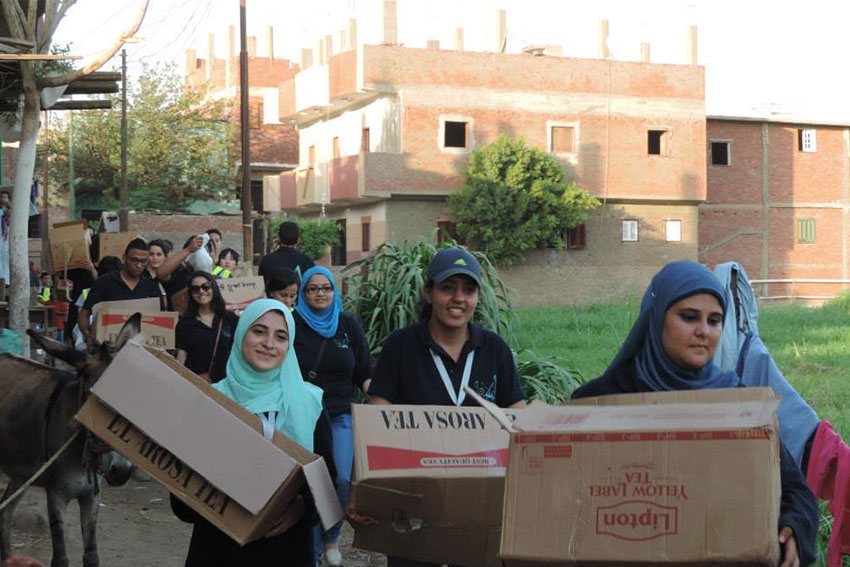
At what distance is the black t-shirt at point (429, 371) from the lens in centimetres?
482

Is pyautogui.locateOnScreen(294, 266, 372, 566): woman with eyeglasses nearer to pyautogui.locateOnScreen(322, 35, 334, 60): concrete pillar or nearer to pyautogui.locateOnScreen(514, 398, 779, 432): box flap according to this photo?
pyautogui.locateOnScreen(514, 398, 779, 432): box flap

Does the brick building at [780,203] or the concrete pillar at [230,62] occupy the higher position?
the concrete pillar at [230,62]

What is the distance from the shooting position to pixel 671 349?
3555 millimetres

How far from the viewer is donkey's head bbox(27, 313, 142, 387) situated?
21.1 ft

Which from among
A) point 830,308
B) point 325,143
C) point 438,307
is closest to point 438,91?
point 325,143

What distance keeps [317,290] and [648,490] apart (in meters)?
4.42

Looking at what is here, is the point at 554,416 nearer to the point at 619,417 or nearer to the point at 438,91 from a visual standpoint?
the point at 619,417

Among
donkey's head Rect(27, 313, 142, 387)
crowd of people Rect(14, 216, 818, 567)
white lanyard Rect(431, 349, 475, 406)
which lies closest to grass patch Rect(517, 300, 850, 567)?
crowd of people Rect(14, 216, 818, 567)

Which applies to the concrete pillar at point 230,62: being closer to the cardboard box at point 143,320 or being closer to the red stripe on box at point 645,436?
the cardboard box at point 143,320

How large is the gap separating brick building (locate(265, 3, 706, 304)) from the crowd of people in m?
33.3

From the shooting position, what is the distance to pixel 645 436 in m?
2.99

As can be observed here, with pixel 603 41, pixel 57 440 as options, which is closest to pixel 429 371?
pixel 57 440

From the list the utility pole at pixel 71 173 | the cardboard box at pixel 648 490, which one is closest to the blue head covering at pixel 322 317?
the cardboard box at pixel 648 490

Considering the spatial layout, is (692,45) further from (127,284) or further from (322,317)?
(322,317)
